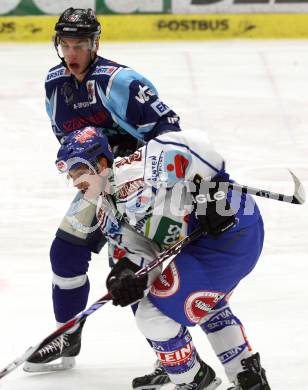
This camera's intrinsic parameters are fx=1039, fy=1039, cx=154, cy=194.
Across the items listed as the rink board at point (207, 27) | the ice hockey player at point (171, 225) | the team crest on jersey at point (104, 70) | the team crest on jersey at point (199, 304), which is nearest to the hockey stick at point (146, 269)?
the ice hockey player at point (171, 225)

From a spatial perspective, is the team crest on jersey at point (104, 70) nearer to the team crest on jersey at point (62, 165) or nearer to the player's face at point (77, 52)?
the player's face at point (77, 52)

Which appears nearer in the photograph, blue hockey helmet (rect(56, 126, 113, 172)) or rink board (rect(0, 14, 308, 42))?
blue hockey helmet (rect(56, 126, 113, 172))

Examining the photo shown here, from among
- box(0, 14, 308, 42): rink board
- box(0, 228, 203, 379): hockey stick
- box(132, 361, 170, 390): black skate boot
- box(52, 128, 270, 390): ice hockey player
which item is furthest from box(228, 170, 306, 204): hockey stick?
box(0, 14, 308, 42): rink board

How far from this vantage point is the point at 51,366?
12.9 feet

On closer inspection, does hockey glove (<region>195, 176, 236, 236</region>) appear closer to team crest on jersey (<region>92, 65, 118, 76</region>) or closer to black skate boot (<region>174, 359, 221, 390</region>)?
black skate boot (<region>174, 359, 221, 390</region>)

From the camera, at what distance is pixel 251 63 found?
837cm

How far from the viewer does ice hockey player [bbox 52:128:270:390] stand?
3219 mm

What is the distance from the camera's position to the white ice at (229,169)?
3938mm

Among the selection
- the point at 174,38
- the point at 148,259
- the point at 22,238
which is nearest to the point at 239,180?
the point at 22,238

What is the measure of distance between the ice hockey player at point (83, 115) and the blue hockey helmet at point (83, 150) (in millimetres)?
492

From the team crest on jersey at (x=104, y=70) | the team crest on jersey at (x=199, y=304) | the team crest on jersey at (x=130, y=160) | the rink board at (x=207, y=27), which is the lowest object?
the rink board at (x=207, y=27)

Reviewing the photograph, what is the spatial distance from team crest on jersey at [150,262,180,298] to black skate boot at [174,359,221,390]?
32cm

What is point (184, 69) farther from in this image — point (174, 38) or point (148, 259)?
point (148, 259)

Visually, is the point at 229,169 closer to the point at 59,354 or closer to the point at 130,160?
the point at 59,354
